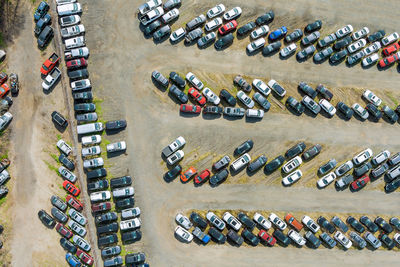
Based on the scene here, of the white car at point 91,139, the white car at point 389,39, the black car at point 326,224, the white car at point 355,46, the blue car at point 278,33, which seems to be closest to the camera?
the white car at point 91,139

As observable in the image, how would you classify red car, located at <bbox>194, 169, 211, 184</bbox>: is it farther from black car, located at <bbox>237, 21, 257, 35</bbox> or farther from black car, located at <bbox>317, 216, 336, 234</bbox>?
black car, located at <bbox>237, 21, 257, 35</bbox>

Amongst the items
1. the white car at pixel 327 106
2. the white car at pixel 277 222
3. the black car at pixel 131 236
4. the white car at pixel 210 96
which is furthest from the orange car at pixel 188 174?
the white car at pixel 327 106

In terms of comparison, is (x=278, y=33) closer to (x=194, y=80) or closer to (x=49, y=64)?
(x=194, y=80)

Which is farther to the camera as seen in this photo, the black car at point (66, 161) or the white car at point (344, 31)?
the white car at point (344, 31)

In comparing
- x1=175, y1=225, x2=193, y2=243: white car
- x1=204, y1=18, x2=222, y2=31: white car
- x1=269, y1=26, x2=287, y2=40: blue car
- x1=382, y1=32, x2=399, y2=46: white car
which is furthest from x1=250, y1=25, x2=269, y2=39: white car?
x1=175, y1=225, x2=193, y2=243: white car

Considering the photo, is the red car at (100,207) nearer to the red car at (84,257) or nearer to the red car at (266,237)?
the red car at (84,257)

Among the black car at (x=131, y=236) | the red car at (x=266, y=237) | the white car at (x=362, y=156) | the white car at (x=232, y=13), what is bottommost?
the red car at (x=266, y=237)
